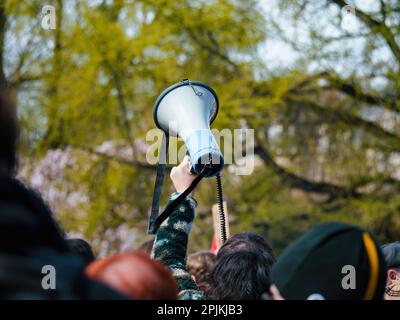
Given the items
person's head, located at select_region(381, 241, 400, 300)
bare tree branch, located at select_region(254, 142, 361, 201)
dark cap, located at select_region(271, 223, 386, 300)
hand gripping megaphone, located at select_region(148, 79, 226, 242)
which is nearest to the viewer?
dark cap, located at select_region(271, 223, 386, 300)

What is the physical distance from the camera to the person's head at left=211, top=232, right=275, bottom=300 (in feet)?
7.19

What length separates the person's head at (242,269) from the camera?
2.19 m

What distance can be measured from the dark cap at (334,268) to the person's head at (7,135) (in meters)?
0.72

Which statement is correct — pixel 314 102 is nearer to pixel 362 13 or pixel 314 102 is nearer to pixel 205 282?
pixel 362 13

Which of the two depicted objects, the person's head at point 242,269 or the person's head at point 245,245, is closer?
the person's head at point 242,269

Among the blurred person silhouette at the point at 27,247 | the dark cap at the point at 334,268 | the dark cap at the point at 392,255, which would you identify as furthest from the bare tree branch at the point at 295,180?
the blurred person silhouette at the point at 27,247

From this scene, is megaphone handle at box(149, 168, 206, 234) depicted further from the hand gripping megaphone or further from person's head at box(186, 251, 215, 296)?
person's head at box(186, 251, 215, 296)

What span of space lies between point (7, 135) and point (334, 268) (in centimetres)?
84

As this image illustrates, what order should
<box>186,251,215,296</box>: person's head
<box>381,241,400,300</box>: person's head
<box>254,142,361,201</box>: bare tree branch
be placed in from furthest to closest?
1. <box>254,142,361,201</box>: bare tree branch
2. <box>186,251,215,296</box>: person's head
3. <box>381,241,400,300</box>: person's head

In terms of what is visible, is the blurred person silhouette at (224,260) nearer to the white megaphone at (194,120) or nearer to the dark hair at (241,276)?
the dark hair at (241,276)

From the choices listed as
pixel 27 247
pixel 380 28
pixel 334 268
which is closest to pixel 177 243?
pixel 334 268

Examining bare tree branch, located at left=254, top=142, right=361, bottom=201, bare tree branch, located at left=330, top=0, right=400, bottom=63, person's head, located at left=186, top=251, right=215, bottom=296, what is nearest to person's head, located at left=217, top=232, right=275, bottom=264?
person's head, located at left=186, top=251, right=215, bottom=296

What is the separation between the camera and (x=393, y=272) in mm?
2908

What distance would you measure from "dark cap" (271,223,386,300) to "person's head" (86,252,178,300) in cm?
32
